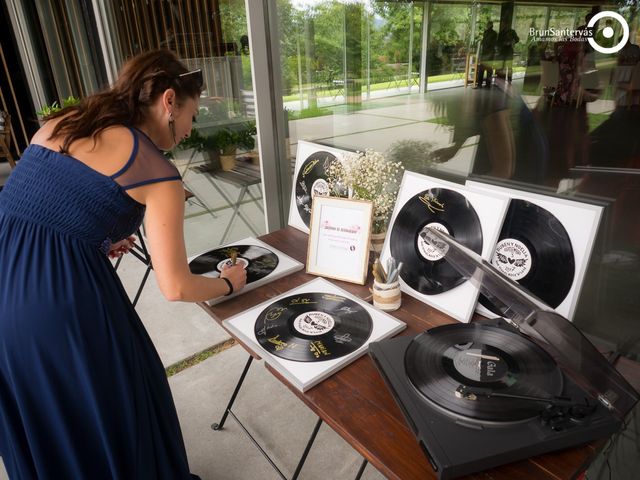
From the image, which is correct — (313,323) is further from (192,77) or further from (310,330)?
(192,77)

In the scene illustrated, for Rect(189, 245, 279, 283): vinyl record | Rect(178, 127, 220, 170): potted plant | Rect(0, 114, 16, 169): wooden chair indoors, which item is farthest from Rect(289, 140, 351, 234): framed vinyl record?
Rect(0, 114, 16, 169): wooden chair indoors

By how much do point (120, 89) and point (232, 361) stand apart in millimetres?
1783

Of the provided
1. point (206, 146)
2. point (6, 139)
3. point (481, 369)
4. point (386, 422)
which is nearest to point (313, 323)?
point (386, 422)

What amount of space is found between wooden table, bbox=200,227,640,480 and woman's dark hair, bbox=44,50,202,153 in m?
0.65

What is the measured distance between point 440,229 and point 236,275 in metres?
0.69

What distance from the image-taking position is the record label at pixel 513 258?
47.8 inches

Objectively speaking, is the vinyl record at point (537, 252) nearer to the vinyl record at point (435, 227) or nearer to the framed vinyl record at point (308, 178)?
the vinyl record at point (435, 227)

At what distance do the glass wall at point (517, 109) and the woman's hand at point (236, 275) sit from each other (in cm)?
92

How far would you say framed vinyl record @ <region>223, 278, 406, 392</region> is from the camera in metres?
1.11

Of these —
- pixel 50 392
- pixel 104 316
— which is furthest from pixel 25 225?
pixel 50 392

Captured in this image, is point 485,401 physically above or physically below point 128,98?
below

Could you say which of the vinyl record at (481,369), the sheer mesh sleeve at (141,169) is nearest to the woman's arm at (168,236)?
the sheer mesh sleeve at (141,169)

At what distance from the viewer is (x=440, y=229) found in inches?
53.6

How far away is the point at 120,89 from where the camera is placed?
4.11 feet
